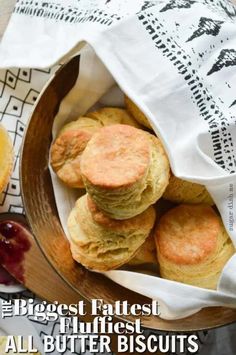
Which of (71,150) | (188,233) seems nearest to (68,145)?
(71,150)

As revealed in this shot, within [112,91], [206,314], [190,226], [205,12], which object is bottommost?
[206,314]

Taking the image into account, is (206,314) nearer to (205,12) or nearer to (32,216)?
(32,216)

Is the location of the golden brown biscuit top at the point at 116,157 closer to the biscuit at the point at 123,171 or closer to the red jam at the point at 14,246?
the biscuit at the point at 123,171

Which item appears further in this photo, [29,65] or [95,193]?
[29,65]

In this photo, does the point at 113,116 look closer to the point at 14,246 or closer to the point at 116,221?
the point at 116,221

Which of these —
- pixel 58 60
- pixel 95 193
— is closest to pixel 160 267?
pixel 95 193
